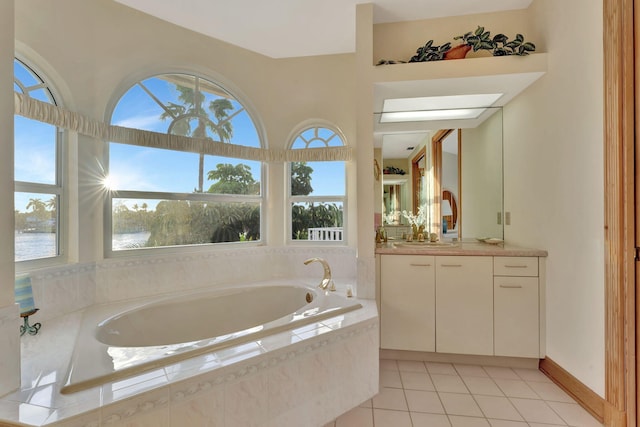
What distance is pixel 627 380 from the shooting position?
55.7 inches

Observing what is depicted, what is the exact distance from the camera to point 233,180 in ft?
9.23

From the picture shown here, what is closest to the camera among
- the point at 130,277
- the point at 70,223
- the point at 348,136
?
the point at 70,223

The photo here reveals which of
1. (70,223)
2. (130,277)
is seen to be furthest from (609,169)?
(70,223)

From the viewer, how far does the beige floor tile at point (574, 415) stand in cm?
155

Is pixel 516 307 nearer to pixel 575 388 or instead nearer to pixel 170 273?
pixel 575 388

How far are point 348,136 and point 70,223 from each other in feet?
7.95

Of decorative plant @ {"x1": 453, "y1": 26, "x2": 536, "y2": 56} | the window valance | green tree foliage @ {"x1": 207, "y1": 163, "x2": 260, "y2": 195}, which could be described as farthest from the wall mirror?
green tree foliage @ {"x1": 207, "y1": 163, "x2": 260, "y2": 195}

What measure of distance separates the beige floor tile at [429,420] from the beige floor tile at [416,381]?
10.2 inches

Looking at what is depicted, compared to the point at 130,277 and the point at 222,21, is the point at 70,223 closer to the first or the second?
the point at 130,277

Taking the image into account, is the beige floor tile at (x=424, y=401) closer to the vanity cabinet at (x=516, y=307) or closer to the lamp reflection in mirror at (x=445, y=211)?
the vanity cabinet at (x=516, y=307)

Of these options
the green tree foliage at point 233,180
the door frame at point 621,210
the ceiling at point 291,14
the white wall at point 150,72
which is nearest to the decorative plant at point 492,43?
the ceiling at point 291,14

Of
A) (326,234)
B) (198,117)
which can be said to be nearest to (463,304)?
(326,234)

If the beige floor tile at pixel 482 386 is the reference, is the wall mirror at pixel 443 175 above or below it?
above

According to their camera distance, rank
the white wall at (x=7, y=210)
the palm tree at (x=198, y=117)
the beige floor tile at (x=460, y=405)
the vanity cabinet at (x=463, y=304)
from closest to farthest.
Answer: the white wall at (x=7, y=210) → the beige floor tile at (x=460, y=405) → the vanity cabinet at (x=463, y=304) → the palm tree at (x=198, y=117)
